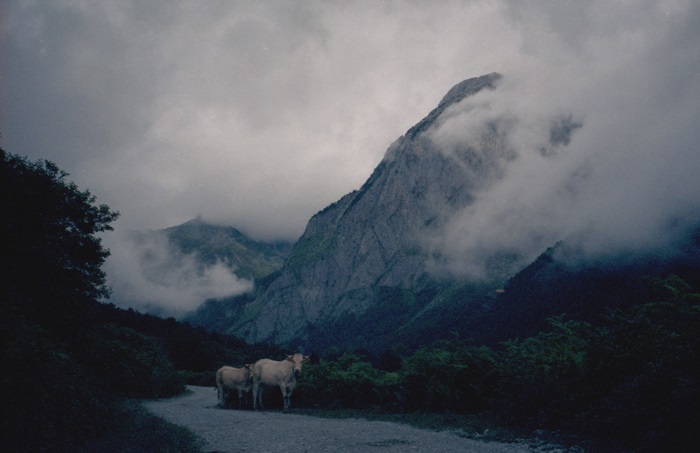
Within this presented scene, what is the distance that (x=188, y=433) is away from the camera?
11.6 meters

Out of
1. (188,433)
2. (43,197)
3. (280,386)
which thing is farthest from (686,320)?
(43,197)

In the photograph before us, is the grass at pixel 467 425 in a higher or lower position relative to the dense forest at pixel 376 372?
lower

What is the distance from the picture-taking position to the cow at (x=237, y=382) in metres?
23.6

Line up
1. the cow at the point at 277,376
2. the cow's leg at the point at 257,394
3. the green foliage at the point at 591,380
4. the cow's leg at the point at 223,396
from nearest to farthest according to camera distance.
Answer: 1. the green foliage at the point at 591,380
2. the cow at the point at 277,376
3. the cow's leg at the point at 257,394
4. the cow's leg at the point at 223,396

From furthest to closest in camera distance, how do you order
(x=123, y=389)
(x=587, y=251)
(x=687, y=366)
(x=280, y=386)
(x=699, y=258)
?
1. (x=587, y=251)
2. (x=699, y=258)
3. (x=123, y=389)
4. (x=280, y=386)
5. (x=687, y=366)

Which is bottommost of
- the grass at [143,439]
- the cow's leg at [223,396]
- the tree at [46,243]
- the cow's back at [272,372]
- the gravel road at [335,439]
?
the cow's leg at [223,396]

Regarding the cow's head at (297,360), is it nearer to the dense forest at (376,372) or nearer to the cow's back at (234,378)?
the dense forest at (376,372)

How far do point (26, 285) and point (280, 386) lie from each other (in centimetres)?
1209

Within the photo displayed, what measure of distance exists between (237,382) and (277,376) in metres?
3.49

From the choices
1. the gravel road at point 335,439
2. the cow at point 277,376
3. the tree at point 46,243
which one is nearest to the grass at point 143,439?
the gravel road at point 335,439

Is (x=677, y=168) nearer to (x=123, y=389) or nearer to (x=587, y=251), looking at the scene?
(x=587, y=251)

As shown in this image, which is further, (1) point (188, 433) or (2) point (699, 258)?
(2) point (699, 258)

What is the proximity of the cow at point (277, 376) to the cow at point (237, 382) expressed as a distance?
927mm

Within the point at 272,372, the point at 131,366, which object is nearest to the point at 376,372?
the point at 272,372
